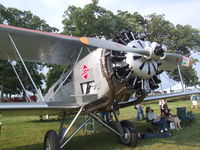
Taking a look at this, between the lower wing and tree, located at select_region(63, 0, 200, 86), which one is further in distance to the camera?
tree, located at select_region(63, 0, 200, 86)

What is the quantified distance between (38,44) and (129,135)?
13.4ft

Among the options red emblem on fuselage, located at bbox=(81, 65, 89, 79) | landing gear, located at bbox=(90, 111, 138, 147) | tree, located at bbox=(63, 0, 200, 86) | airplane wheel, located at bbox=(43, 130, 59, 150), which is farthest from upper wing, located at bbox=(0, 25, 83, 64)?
tree, located at bbox=(63, 0, 200, 86)

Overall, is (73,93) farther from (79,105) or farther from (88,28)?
(88,28)

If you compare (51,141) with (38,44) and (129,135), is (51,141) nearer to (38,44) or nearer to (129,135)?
(129,135)

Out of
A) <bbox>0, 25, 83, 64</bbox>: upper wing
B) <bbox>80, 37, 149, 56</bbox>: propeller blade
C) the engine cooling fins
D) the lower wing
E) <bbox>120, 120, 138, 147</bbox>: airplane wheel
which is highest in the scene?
<bbox>0, 25, 83, 64</bbox>: upper wing

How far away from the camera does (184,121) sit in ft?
31.1

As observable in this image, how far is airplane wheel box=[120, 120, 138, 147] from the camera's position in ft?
19.5

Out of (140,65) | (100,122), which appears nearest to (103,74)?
(140,65)

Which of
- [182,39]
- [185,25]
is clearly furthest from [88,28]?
[185,25]

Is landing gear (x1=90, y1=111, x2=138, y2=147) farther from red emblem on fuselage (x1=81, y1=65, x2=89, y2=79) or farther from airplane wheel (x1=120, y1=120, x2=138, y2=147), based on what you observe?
red emblem on fuselage (x1=81, y1=65, x2=89, y2=79)

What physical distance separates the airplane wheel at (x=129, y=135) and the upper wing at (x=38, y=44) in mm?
2908

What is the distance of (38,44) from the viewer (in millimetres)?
7004

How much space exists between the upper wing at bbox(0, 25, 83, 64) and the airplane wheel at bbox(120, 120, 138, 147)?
2.91m

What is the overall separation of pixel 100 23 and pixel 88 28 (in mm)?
1541
